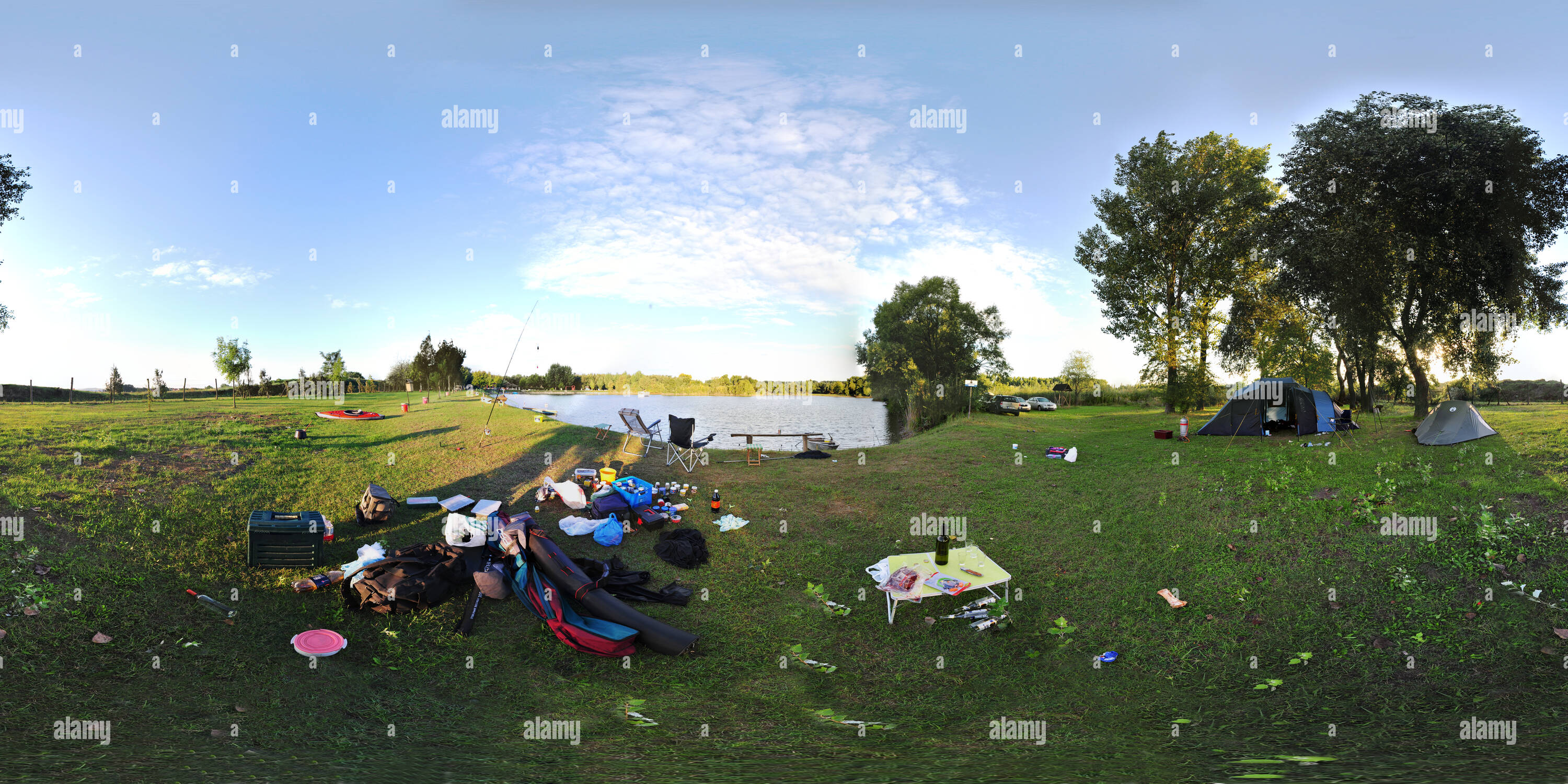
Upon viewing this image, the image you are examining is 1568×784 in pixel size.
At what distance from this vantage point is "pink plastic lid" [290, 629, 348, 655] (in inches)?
259

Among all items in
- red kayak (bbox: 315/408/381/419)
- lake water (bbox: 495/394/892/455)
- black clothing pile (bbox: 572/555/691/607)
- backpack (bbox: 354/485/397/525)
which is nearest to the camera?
black clothing pile (bbox: 572/555/691/607)

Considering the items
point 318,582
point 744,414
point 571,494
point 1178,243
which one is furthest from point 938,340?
point 318,582

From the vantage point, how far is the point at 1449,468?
11.6 meters

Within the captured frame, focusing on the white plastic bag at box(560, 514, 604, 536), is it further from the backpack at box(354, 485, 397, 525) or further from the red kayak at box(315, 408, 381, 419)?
the red kayak at box(315, 408, 381, 419)

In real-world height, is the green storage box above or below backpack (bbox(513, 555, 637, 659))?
above

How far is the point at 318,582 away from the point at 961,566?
800cm

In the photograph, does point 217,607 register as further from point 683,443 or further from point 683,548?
point 683,443

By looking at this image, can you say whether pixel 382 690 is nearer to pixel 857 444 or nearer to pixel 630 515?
pixel 630 515

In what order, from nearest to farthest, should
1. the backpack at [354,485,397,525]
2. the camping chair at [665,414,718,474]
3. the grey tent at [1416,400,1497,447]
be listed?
the backpack at [354,485,397,525]
the grey tent at [1416,400,1497,447]
the camping chair at [665,414,718,474]

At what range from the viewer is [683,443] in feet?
48.5

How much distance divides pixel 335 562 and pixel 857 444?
18.8 meters

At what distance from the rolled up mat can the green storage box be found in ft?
8.84

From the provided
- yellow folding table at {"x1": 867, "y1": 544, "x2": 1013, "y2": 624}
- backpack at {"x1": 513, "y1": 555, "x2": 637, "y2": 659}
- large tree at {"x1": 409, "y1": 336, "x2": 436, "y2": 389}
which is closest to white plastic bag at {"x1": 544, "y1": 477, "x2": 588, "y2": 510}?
backpack at {"x1": 513, "y1": 555, "x2": 637, "y2": 659}

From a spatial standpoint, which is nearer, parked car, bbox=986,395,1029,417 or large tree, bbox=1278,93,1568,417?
large tree, bbox=1278,93,1568,417
